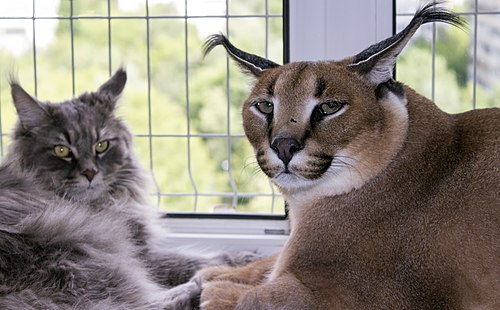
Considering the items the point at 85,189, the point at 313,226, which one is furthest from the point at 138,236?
the point at 313,226

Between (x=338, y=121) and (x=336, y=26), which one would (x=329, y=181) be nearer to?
(x=338, y=121)

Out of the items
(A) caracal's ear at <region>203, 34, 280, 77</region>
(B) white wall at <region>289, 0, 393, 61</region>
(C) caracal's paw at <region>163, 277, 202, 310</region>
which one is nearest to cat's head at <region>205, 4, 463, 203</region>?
(A) caracal's ear at <region>203, 34, 280, 77</region>

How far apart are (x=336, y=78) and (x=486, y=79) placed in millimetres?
1052

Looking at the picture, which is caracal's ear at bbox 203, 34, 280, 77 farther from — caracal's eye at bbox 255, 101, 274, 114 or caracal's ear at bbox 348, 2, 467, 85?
caracal's ear at bbox 348, 2, 467, 85

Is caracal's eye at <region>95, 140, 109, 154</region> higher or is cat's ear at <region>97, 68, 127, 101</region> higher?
cat's ear at <region>97, 68, 127, 101</region>

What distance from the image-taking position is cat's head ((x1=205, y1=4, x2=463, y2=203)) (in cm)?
171

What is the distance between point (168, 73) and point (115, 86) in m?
1.92

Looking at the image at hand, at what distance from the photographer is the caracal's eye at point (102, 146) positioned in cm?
260

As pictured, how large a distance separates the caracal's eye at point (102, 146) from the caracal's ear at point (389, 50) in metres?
1.16

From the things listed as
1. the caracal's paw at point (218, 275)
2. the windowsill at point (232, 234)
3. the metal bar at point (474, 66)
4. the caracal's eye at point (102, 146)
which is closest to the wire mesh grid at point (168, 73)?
the windowsill at point (232, 234)

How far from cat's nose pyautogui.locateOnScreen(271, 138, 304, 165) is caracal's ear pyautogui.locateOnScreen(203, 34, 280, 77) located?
31cm

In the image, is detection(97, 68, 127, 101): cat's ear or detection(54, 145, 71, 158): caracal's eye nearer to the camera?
detection(54, 145, 71, 158): caracal's eye

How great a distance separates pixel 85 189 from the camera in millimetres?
2510

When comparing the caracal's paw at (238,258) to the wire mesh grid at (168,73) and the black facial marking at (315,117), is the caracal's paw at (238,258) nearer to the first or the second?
the wire mesh grid at (168,73)
